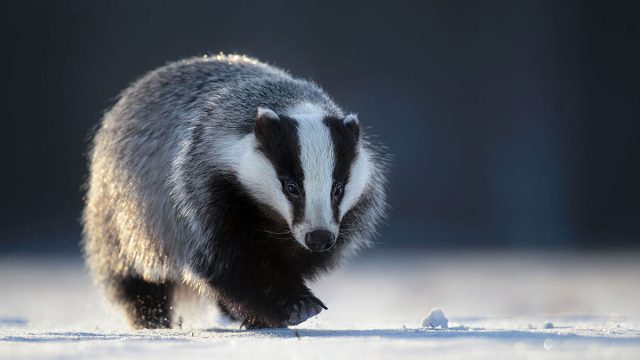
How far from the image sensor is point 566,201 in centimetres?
1602

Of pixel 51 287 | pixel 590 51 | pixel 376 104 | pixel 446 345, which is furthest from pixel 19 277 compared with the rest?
pixel 590 51

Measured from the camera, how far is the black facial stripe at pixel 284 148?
13.7 feet

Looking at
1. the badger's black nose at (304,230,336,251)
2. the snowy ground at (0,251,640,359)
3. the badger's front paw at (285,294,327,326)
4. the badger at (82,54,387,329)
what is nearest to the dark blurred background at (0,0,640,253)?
the snowy ground at (0,251,640,359)

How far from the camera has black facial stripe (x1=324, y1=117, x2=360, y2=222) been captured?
426 centimetres

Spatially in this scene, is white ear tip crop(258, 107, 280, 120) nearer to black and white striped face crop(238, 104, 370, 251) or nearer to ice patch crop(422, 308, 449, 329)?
black and white striped face crop(238, 104, 370, 251)

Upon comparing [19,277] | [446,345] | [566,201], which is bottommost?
[566,201]

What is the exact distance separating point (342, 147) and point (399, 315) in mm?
1884

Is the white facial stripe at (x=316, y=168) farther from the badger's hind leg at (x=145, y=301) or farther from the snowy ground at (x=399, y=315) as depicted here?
the badger's hind leg at (x=145, y=301)

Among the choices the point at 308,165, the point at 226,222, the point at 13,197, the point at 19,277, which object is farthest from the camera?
the point at 13,197

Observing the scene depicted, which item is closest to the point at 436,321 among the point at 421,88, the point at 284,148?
the point at 284,148

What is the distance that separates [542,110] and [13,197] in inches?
274

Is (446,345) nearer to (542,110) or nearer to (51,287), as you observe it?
(51,287)

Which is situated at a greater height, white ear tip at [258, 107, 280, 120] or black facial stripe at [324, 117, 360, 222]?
white ear tip at [258, 107, 280, 120]

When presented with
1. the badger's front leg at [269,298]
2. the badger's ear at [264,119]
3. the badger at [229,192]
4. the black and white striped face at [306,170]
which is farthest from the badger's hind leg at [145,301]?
the badger's ear at [264,119]
